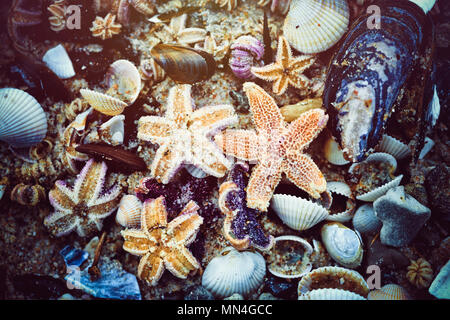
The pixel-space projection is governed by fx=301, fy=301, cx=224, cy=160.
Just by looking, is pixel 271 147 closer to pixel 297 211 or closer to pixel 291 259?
pixel 297 211

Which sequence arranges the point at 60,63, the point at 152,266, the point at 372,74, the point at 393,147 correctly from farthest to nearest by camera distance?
the point at 60,63
the point at 393,147
the point at 152,266
the point at 372,74

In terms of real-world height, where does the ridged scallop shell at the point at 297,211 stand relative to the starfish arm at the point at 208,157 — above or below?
below

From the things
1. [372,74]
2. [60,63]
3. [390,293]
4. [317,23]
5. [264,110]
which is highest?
[317,23]

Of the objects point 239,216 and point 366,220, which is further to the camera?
point 366,220

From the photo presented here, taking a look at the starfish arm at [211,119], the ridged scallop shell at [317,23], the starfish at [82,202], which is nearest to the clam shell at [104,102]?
the starfish at [82,202]

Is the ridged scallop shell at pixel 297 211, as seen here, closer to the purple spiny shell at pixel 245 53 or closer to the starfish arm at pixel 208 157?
the starfish arm at pixel 208 157

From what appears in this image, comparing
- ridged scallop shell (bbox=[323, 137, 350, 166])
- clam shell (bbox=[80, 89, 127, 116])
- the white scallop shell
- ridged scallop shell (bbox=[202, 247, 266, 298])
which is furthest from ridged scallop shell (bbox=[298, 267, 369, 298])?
the white scallop shell

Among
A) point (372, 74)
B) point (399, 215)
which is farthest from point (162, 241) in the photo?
point (372, 74)

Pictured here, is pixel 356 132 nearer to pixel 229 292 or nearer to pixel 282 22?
pixel 282 22
